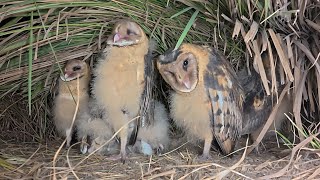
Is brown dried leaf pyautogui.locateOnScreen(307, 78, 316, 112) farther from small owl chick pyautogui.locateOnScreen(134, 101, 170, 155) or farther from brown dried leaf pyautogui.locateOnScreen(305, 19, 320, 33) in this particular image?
small owl chick pyautogui.locateOnScreen(134, 101, 170, 155)

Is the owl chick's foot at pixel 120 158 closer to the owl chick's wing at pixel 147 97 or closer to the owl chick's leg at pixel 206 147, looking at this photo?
the owl chick's wing at pixel 147 97

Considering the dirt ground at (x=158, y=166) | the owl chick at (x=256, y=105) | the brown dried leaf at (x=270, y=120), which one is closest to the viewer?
the dirt ground at (x=158, y=166)

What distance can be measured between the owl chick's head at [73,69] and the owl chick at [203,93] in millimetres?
369

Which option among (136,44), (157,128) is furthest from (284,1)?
(157,128)

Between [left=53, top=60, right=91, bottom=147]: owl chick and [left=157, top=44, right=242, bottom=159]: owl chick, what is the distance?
383 mm

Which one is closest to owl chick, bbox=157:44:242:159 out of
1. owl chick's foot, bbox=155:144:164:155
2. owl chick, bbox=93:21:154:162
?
owl chick, bbox=93:21:154:162

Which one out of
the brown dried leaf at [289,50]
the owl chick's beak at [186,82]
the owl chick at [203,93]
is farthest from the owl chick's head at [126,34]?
the brown dried leaf at [289,50]

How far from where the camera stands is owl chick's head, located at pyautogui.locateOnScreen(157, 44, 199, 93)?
2.04 m

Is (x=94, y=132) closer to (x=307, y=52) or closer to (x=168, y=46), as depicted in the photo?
(x=168, y=46)

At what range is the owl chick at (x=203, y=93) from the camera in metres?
2.05

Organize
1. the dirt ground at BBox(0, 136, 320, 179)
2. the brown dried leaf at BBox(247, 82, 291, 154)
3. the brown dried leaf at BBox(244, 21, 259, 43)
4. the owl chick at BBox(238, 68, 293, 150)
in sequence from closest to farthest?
the dirt ground at BBox(0, 136, 320, 179), the brown dried leaf at BBox(244, 21, 259, 43), the brown dried leaf at BBox(247, 82, 291, 154), the owl chick at BBox(238, 68, 293, 150)

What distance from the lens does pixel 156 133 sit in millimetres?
2277

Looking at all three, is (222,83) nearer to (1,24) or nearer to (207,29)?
(207,29)

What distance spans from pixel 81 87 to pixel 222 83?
637 millimetres
